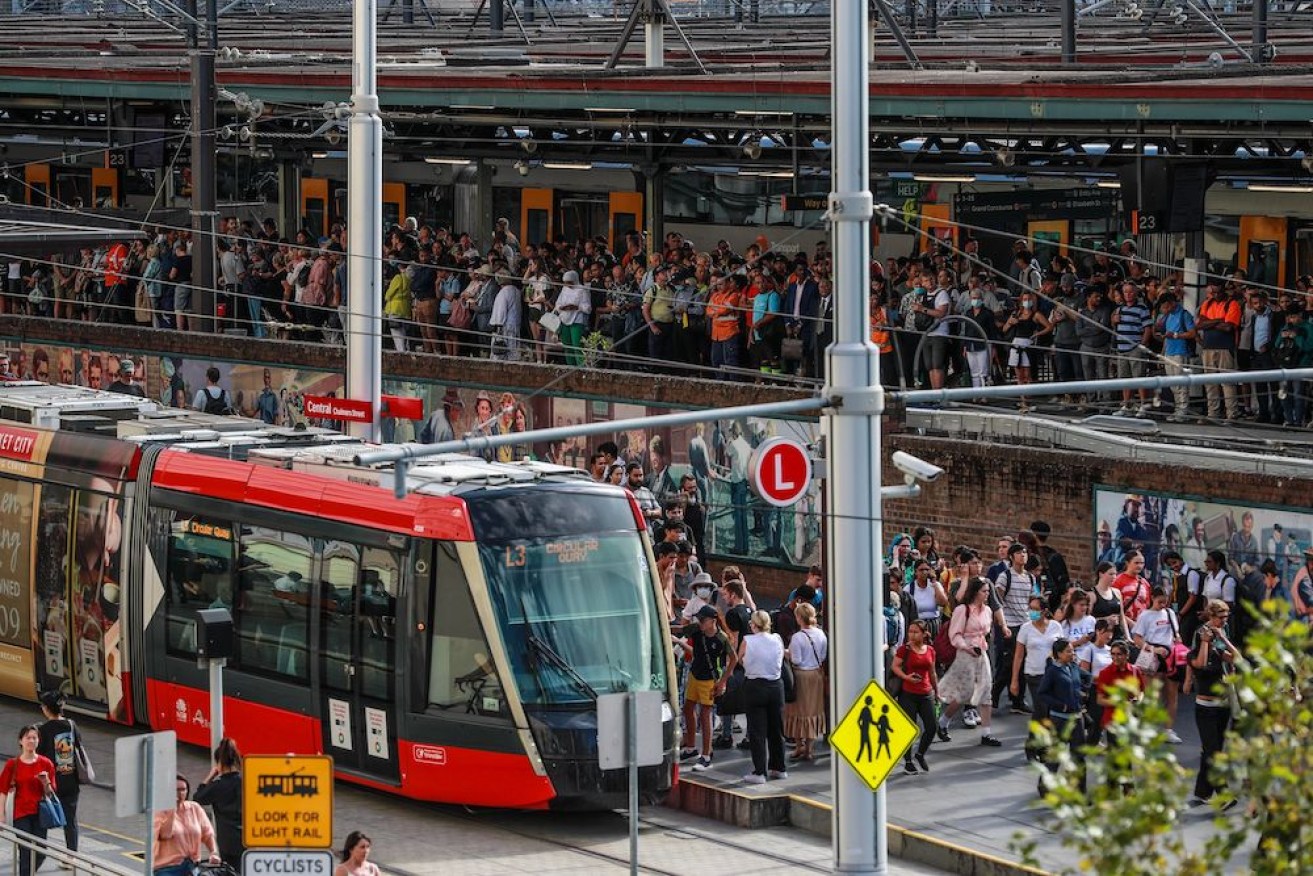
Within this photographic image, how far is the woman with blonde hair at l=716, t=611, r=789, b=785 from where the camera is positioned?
2014 centimetres

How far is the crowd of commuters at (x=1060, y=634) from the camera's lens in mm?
19422

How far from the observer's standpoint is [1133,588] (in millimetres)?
21875

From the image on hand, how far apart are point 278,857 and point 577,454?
16613 mm

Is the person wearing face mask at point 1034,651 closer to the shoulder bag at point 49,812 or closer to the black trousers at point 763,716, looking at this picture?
the black trousers at point 763,716

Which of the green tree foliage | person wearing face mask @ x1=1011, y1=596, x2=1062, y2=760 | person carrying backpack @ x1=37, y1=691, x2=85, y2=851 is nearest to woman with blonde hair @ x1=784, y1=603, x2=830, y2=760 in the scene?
person wearing face mask @ x1=1011, y1=596, x2=1062, y2=760

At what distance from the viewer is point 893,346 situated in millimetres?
28719

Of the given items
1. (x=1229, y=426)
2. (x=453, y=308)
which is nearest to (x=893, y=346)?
(x=1229, y=426)

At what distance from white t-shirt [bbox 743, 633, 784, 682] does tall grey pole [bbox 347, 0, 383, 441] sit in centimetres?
528

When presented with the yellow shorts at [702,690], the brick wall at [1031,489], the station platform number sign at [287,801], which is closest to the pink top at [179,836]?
the station platform number sign at [287,801]

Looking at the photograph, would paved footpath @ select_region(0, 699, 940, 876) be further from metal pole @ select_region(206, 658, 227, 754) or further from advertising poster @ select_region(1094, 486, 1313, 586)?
advertising poster @ select_region(1094, 486, 1313, 586)

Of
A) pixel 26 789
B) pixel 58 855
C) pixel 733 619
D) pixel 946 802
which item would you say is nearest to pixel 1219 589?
pixel 946 802

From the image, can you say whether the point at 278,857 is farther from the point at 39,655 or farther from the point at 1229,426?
the point at 1229,426

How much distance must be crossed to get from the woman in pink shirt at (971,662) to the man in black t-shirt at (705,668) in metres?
1.88

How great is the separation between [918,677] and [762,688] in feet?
3.91
